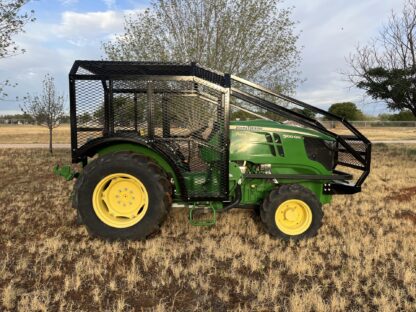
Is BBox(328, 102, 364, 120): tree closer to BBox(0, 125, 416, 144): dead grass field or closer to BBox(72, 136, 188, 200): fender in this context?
BBox(0, 125, 416, 144): dead grass field

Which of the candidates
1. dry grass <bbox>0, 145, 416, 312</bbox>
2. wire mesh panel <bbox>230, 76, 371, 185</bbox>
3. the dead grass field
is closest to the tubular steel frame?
wire mesh panel <bbox>230, 76, 371, 185</bbox>

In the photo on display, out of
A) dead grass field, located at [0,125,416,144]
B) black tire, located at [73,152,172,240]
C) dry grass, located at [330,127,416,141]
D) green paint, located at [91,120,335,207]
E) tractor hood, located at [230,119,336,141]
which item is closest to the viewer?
black tire, located at [73,152,172,240]

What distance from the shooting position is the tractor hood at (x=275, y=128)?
5121 mm

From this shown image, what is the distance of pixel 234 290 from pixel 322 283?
33.7 inches

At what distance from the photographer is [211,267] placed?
4.09 meters

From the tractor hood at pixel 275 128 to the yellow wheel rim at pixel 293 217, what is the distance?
920 mm

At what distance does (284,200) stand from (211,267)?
1370 mm

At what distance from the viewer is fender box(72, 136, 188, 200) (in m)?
4.67

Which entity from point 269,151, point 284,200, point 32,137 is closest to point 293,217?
point 284,200

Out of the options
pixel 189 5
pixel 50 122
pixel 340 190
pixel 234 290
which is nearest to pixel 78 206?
pixel 234 290

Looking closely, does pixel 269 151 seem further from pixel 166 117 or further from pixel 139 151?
pixel 139 151

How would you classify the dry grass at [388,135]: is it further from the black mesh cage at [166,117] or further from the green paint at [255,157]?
the black mesh cage at [166,117]

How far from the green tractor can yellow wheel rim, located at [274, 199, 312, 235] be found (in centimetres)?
1

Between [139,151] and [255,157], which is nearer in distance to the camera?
[139,151]
